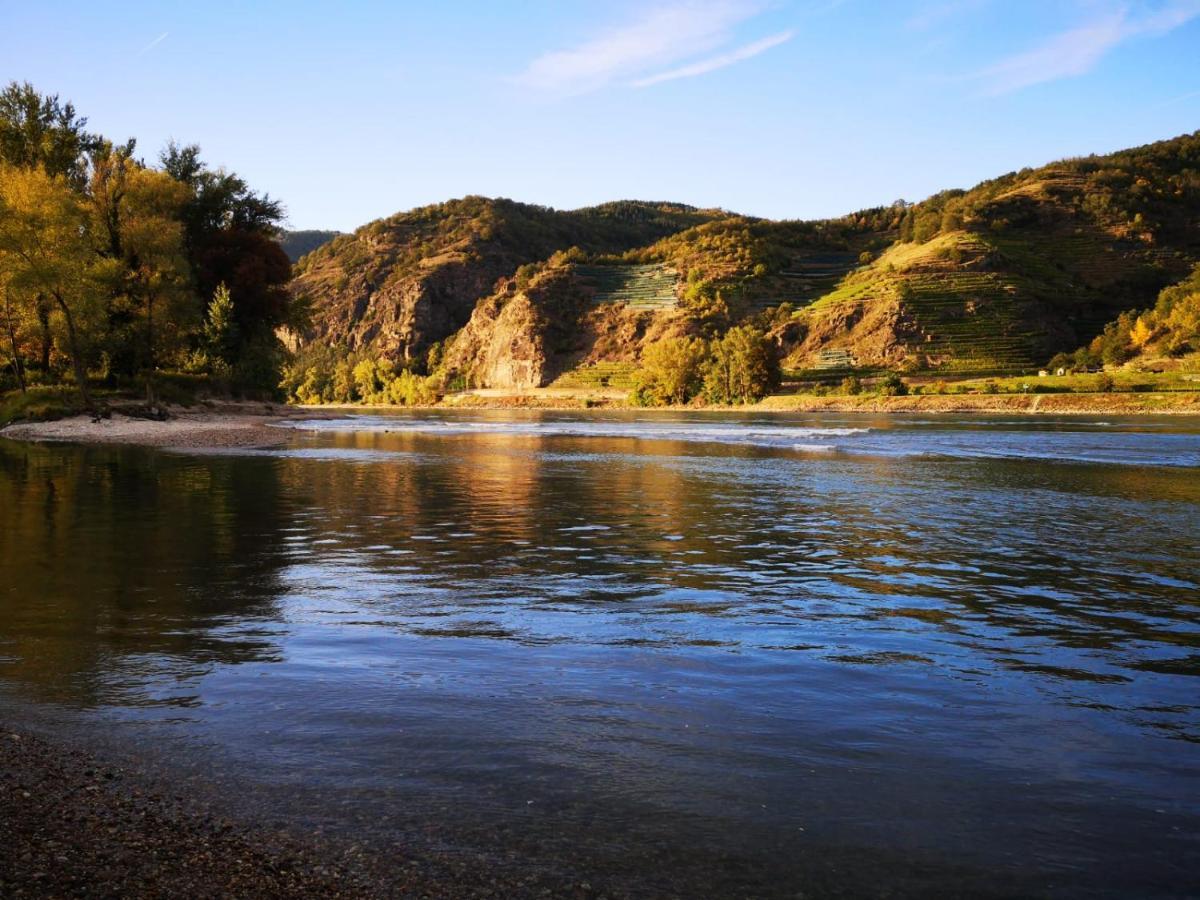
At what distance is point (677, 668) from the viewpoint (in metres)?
11.0

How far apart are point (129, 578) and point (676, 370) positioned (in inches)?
6567

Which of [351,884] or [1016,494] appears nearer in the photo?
[351,884]

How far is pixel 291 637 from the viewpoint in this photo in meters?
12.3

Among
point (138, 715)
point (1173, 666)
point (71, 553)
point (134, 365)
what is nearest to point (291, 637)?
point (138, 715)

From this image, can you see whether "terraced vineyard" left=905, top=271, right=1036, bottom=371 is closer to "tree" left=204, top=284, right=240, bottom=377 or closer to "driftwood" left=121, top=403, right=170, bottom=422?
"tree" left=204, top=284, right=240, bottom=377

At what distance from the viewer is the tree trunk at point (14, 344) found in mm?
64312

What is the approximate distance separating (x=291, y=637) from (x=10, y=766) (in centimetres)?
499

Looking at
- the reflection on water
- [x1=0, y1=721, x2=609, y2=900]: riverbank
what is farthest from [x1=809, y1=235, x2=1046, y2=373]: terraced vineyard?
[x1=0, y1=721, x2=609, y2=900]: riverbank

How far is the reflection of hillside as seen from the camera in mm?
10938

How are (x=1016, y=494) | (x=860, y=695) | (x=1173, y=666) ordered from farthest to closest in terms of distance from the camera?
(x=1016, y=494) < (x=1173, y=666) < (x=860, y=695)

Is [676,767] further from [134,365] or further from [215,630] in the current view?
[134,365]

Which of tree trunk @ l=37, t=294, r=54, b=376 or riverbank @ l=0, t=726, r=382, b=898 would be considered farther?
tree trunk @ l=37, t=294, r=54, b=376

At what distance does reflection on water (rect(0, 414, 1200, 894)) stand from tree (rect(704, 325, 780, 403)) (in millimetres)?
136008

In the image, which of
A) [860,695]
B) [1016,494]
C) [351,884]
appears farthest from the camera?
[1016,494]
